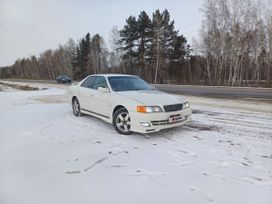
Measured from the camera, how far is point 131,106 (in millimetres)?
5129

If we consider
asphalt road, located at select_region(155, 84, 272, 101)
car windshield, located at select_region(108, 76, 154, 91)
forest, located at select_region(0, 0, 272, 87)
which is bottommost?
asphalt road, located at select_region(155, 84, 272, 101)

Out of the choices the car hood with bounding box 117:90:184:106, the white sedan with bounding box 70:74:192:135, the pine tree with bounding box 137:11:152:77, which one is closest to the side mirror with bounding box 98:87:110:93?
the white sedan with bounding box 70:74:192:135

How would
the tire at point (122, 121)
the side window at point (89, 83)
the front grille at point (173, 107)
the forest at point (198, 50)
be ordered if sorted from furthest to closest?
the forest at point (198, 50), the side window at point (89, 83), the tire at point (122, 121), the front grille at point (173, 107)

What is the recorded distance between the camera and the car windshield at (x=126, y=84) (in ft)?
20.2

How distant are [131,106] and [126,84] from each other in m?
1.42

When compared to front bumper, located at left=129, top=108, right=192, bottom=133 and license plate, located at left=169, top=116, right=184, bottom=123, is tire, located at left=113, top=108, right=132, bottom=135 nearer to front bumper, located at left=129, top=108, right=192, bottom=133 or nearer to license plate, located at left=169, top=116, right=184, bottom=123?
front bumper, located at left=129, top=108, right=192, bottom=133

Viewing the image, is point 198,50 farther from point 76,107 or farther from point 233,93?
point 76,107

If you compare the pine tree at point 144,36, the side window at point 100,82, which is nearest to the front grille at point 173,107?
the side window at point 100,82

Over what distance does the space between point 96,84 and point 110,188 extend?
4.21m

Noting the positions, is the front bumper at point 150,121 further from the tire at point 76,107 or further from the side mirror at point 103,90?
the tire at point 76,107

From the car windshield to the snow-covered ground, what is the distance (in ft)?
3.79

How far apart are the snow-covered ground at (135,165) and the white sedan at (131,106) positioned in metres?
0.32

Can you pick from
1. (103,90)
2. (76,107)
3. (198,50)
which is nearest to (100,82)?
(103,90)

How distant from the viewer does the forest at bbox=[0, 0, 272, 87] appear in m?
27.8
